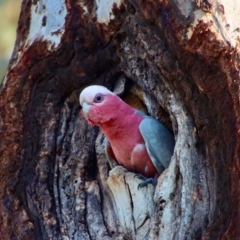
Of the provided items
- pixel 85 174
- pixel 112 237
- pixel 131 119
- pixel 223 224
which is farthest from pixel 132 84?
pixel 223 224

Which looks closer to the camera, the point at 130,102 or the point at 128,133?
the point at 128,133

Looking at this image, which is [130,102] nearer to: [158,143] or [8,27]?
[158,143]

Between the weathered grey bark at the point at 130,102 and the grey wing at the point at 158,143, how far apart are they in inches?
4.3

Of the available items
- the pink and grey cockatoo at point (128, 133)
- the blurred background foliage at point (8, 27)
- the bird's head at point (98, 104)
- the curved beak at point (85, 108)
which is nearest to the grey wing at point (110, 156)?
the pink and grey cockatoo at point (128, 133)

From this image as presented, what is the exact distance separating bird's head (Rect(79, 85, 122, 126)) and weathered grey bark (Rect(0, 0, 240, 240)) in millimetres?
175

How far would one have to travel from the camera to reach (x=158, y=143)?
151 inches

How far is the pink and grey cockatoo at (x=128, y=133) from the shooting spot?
384cm

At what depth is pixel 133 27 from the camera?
3760 mm

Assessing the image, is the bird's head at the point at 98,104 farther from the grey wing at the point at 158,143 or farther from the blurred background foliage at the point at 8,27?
the blurred background foliage at the point at 8,27

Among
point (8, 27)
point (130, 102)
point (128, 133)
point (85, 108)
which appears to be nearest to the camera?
point (85, 108)

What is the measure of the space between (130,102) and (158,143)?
475 mm

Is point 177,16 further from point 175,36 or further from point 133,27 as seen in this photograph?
point 133,27

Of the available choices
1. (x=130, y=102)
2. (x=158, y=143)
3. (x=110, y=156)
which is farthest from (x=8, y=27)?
(x=158, y=143)

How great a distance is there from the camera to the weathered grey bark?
333cm
